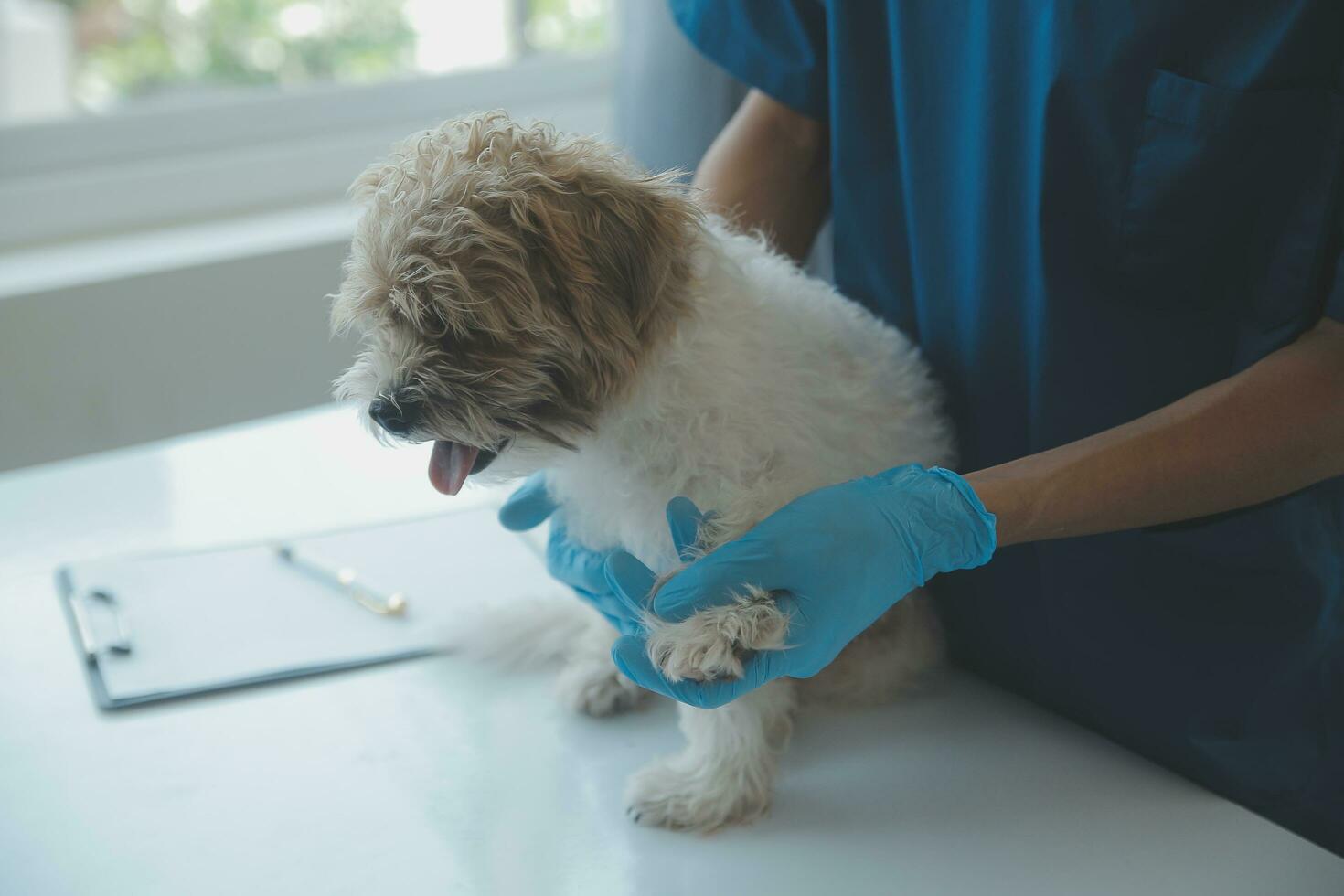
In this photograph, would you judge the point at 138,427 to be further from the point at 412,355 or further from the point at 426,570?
the point at 412,355

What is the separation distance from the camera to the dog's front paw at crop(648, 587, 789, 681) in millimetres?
817

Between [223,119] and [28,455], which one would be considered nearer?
[28,455]

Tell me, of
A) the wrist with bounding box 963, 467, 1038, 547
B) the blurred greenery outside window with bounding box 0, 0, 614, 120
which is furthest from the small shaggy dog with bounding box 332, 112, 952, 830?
the blurred greenery outside window with bounding box 0, 0, 614, 120

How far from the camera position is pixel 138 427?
7.45 ft

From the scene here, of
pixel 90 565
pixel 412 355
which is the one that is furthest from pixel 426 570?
pixel 412 355

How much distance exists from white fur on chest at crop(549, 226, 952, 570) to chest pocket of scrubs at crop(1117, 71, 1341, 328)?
22cm

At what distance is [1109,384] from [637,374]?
1.22 feet

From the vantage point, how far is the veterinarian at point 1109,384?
85 centimetres

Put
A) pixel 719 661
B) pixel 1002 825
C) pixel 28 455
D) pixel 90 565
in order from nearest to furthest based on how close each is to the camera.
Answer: pixel 719 661, pixel 1002 825, pixel 90 565, pixel 28 455

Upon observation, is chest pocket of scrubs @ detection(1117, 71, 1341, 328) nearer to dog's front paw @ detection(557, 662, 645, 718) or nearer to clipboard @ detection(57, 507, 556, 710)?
dog's front paw @ detection(557, 662, 645, 718)

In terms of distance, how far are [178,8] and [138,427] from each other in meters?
0.96

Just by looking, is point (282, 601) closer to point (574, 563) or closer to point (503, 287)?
point (574, 563)

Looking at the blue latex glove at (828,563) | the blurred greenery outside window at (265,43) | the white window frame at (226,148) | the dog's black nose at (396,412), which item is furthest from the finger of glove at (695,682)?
the blurred greenery outside window at (265,43)

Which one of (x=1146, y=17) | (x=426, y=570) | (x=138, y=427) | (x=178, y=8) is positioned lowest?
(x=138, y=427)
